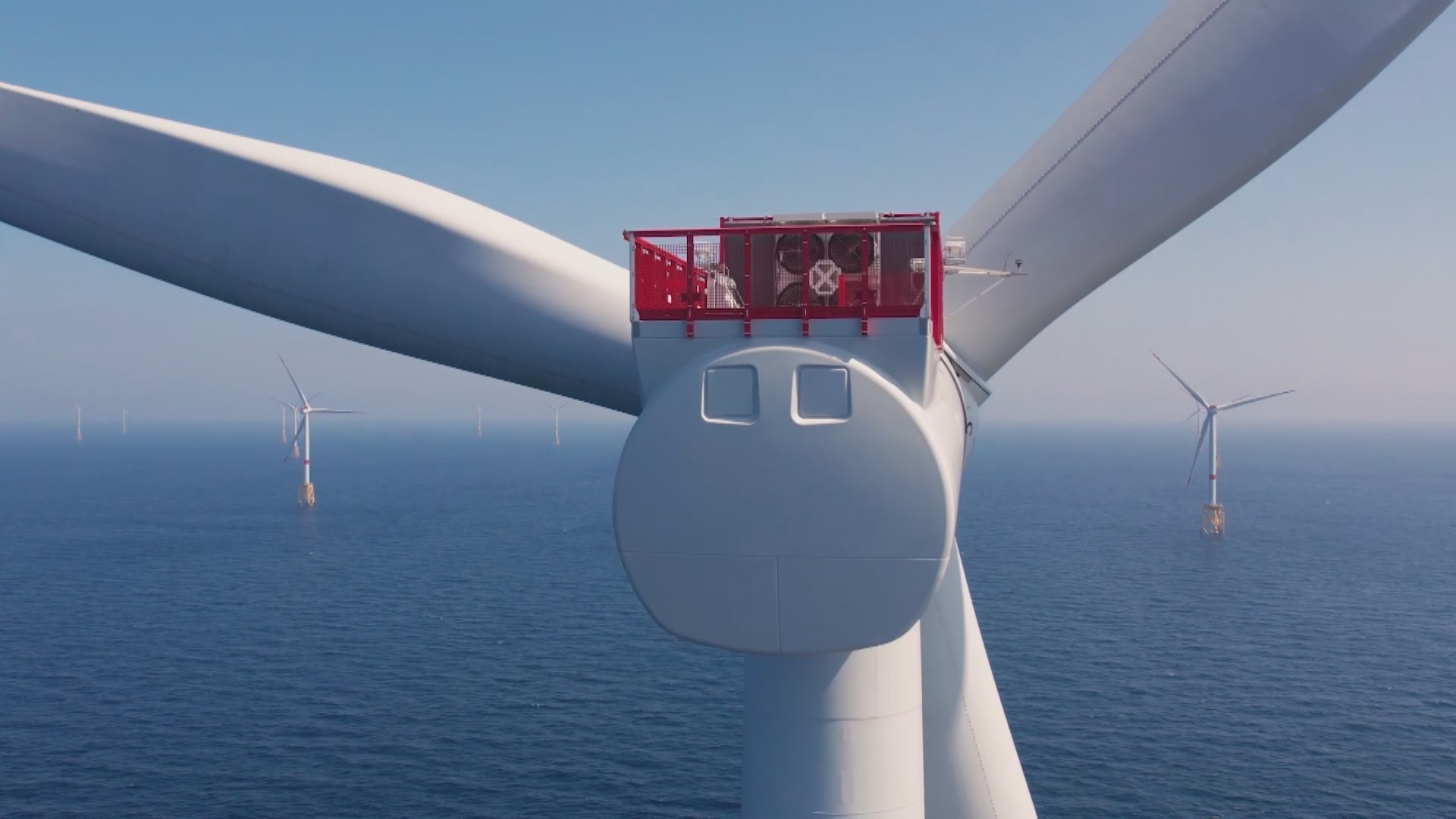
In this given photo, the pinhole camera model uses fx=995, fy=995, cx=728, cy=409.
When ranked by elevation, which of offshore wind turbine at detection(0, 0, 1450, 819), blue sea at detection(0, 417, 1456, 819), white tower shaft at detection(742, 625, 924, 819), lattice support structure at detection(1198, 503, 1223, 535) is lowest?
blue sea at detection(0, 417, 1456, 819)

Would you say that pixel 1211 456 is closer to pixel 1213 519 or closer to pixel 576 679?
pixel 1213 519

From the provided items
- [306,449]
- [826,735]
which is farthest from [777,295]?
[306,449]

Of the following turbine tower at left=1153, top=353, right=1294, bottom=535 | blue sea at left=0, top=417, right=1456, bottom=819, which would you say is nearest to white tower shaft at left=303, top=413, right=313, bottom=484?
blue sea at left=0, top=417, right=1456, bottom=819

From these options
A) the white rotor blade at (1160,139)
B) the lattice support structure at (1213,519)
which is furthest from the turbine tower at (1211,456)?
the white rotor blade at (1160,139)

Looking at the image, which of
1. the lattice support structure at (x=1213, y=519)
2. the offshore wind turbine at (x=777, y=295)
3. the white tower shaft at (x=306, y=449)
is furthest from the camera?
the white tower shaft at (x=306, y=449)

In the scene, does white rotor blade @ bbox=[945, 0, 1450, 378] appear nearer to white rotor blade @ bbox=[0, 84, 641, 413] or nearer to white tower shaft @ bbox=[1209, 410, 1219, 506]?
white rotor blade @ bbox=[0, 84, 641, 413]

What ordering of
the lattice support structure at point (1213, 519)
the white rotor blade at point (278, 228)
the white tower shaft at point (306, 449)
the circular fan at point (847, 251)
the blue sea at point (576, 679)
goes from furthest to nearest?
the white tower shaft at point (306, 449) < the lattice support structure at point (1213, 519) < the blue sea at point (576, 679) < the white rotor blade at point (278, 228) < the circular fan at point (847, 251)

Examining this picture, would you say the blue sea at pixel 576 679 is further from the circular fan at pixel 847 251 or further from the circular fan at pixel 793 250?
the circular fan at pixel 847 251
